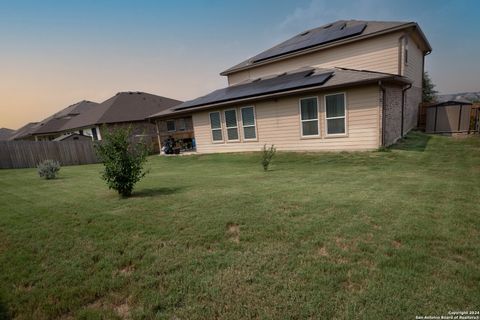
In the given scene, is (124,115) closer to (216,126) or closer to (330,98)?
(216,126)

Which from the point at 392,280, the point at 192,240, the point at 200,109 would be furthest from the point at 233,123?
the point at 392,280

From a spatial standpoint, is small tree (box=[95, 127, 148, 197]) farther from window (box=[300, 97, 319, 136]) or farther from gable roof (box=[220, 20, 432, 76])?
gable roof (box=[220, 20, 432, 76])

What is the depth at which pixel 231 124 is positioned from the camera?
1456 centimetres

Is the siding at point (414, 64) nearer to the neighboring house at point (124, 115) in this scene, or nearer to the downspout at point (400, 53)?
the downspout at point (400, 53)

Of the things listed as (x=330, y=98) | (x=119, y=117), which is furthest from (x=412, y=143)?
(x=119, y=117)

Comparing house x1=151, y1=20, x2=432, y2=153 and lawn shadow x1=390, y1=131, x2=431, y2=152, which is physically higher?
house x1=151, y1=20, x2=432, y2=153

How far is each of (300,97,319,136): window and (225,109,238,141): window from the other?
396cm

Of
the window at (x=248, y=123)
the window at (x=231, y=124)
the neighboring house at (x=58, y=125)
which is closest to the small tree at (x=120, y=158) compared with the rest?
the window at (x=248, y=123)

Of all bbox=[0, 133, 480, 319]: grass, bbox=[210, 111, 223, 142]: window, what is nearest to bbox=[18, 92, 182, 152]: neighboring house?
bbox=[210, 111, 223, 142]: window

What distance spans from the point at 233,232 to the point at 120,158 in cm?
332

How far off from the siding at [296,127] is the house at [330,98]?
0.03 meters

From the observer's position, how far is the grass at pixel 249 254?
2236 millimetres

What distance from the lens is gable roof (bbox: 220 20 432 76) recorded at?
43.1 ft

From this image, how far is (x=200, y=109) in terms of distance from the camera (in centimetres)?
1524
